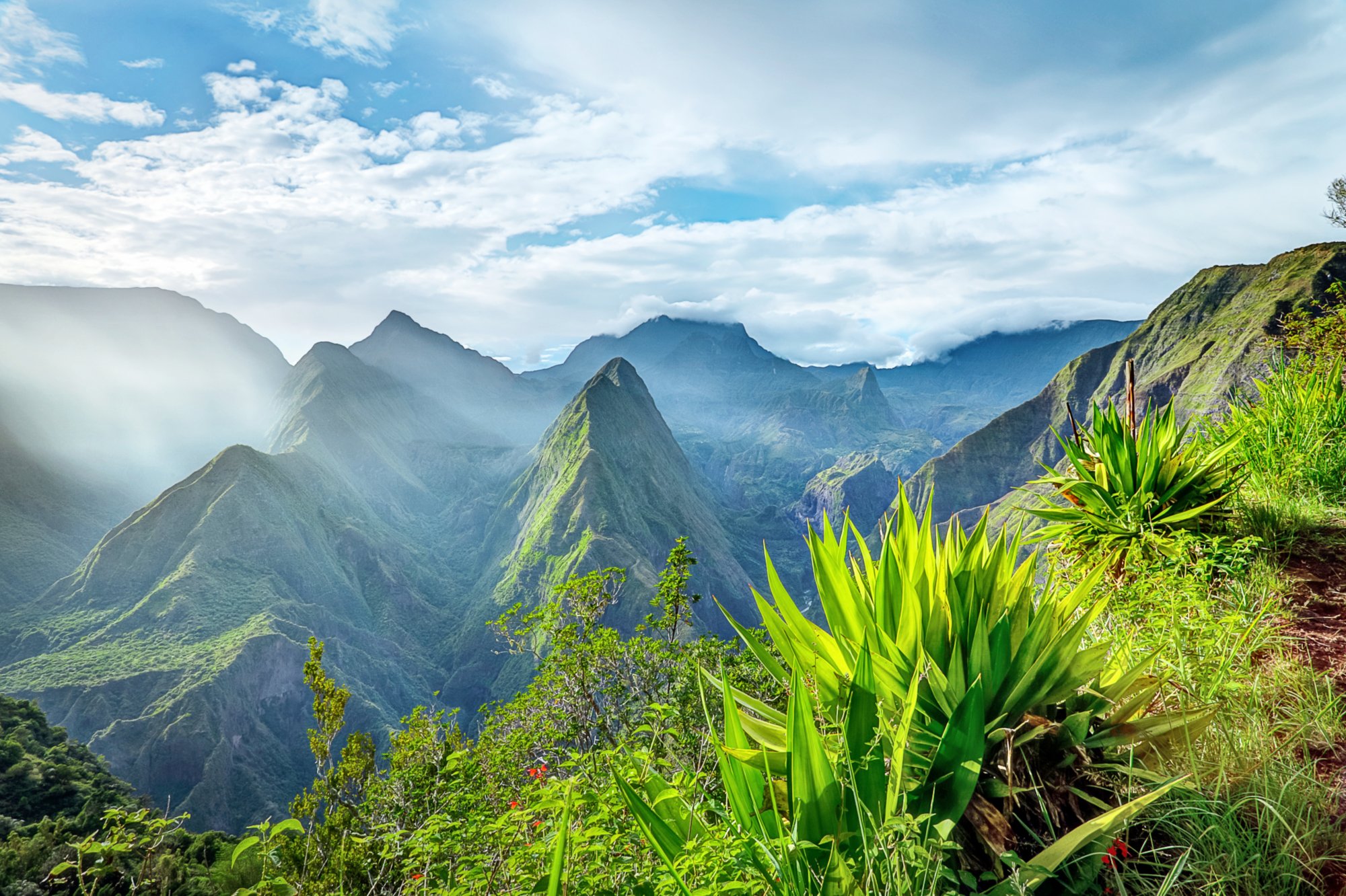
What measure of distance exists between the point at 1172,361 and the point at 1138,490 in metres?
155

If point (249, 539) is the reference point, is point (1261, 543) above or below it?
above

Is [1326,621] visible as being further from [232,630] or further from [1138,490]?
[232,630]

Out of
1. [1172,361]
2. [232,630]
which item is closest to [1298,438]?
[232,630]

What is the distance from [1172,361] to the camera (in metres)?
125

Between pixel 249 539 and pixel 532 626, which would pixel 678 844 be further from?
pixel 249 539

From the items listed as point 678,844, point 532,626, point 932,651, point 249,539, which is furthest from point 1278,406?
point 249,539

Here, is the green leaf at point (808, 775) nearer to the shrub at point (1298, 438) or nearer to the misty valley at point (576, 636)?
the misty valley at point (576, 636)

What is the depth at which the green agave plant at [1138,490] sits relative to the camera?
4367 millimetres

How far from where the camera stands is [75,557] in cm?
11825

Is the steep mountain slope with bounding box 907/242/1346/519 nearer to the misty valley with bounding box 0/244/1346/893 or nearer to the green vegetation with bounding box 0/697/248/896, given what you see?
the misty valley with bounding box 0/244/1346/893

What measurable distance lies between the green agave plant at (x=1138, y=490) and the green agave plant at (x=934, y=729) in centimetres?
222

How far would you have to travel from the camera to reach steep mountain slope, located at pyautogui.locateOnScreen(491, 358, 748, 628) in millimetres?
126125

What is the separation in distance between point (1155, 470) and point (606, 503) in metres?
144

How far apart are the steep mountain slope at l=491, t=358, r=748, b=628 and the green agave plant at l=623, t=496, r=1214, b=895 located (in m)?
107
